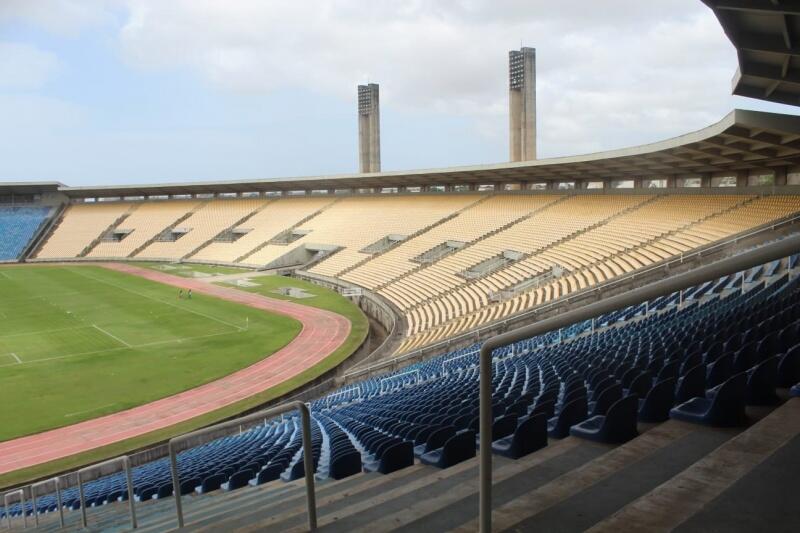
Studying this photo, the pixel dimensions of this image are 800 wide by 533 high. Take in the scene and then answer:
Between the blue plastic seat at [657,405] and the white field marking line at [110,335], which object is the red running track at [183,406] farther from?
the blue plastic seat at [657,405]

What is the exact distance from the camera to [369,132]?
61281mm

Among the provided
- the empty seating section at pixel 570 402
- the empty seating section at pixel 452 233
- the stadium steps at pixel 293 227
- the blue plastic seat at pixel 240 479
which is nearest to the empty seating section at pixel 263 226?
the stadium steps at pixel 293 227

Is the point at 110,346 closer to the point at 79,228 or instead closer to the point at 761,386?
the point at 761,386

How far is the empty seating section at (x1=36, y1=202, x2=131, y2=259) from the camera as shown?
201ft

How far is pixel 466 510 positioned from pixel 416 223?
4218 cm

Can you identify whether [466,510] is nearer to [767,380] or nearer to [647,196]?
[767,380]

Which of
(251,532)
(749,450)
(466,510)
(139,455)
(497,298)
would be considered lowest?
(139,455)

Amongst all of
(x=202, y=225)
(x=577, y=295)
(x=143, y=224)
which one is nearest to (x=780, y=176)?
(x=577, y=295)

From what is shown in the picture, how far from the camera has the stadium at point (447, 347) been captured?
11.2ft

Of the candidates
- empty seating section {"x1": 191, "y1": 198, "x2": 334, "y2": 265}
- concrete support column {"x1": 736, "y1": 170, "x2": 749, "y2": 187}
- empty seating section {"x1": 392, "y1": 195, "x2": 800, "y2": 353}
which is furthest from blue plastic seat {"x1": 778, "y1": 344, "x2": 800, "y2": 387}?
empty seating section {"x1": 191, "y1": 198, "x2": 334, "y2": 265}

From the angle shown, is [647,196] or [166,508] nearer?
[166,508]

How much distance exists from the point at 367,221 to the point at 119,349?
89.6 feet

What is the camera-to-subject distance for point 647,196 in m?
33.1

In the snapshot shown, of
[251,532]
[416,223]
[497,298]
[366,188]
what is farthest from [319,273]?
[251,532]
